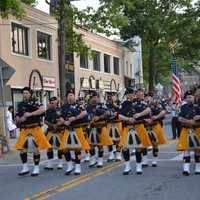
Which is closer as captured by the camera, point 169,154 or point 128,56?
point 169,154

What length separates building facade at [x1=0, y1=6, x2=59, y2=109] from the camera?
31.7 metres

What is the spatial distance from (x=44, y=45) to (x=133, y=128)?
78.4 ft

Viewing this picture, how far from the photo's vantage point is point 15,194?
11.6 metres

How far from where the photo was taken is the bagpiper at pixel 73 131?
562 inches

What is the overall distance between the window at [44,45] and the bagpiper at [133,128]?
2247 cm

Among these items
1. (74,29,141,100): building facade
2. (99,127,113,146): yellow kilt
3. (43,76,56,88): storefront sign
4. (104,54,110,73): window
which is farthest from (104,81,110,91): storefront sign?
(99,127,113,146): yellow kilt

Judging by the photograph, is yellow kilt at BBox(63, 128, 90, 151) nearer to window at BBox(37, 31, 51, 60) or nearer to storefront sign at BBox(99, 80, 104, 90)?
window at BBox(37, 31, 51, 60)

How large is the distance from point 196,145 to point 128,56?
48324 mm

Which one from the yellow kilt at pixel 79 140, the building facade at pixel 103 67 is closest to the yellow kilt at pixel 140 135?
the yellow kilt at pixel 79 140

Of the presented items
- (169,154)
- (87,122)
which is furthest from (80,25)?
(87,122)

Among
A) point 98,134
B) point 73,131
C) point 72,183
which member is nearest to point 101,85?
point 98,134

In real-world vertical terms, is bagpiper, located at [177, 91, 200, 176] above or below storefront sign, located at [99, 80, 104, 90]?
below

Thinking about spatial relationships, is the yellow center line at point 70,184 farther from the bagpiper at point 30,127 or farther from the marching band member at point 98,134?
the bagpiper at point 30,127

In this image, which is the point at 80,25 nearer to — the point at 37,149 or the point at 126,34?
the point at 37,149
